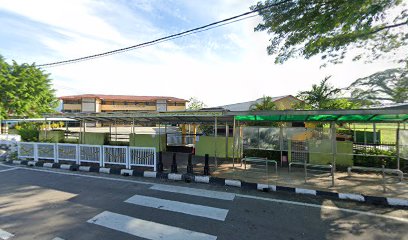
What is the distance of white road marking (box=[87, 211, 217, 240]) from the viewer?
12.3 feet

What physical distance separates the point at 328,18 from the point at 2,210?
11.7 meters

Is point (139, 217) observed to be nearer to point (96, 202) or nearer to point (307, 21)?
point (96, 202)

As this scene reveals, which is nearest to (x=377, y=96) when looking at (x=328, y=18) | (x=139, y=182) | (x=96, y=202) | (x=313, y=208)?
(x=328, y=18)

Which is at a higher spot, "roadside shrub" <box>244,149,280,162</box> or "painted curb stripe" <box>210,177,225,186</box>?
"roadside shrub" <box>244,149,280,162</box>

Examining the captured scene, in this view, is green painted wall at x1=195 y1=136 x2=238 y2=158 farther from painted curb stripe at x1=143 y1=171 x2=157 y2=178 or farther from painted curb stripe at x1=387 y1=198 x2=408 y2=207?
painted curb stripe at x1=387 y1=198 x2=408 y2=207

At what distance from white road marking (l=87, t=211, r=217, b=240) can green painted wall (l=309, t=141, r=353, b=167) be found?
265 inches

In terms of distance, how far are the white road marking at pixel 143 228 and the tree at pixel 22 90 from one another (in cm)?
1778

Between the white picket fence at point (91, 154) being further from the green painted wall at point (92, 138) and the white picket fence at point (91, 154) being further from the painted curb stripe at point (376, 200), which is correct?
the painted curb stripe at point (376, 200)

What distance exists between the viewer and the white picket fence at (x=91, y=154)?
838 centimetres

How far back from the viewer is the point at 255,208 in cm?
507

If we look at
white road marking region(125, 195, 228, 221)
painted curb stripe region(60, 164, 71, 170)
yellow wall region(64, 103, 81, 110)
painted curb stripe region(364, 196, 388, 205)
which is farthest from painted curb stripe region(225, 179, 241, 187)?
yellow wall region(64, 103, 81, 110)

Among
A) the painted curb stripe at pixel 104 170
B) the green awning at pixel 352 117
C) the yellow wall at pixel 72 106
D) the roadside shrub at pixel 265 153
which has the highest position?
the yellow wall at pixel 72 106

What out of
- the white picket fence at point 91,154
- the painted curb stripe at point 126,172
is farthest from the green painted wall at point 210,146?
the painted curb stripe at point 126,172

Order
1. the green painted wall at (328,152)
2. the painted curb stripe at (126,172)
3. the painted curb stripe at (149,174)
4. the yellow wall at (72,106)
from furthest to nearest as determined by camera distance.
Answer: the yellow wall at (72,106), the green painted wall at (328,152), the painted curb stripe at (126,172), the painted curb stripe at (149,174)
